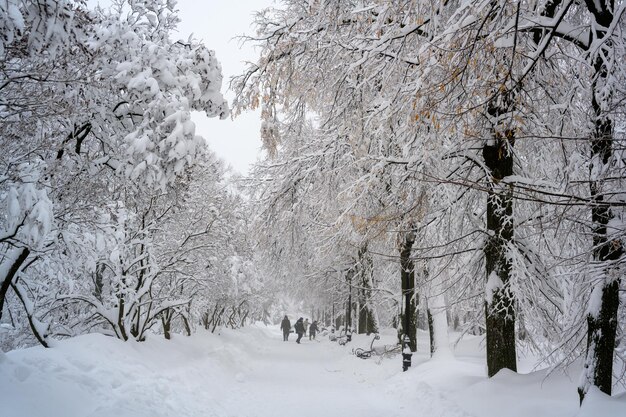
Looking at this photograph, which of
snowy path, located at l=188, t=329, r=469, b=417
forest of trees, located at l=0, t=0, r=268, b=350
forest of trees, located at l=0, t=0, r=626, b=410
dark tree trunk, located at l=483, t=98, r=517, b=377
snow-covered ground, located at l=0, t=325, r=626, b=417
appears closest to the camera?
forest of trees, located at l=0, t=0, r=626, b=410

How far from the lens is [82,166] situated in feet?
21.2

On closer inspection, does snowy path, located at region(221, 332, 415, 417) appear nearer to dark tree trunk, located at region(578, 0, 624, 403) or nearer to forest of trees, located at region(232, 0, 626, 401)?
forest of trees, located at region(232, 0, 626, 401)

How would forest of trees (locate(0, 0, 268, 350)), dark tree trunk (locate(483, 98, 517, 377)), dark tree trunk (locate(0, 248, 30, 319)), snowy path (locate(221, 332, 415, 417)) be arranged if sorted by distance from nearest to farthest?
forest of trees (locate(0, 0, 268, 350)), dark tree trunk (locate(0, 248, 30, 319)), dark tree trunk (locate(483, 98, 517, 377)), snowy path (locate(221, 332, 415, 417))

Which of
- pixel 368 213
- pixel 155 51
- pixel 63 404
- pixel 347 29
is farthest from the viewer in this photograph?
pixel 368 213

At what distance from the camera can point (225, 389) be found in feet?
33.0

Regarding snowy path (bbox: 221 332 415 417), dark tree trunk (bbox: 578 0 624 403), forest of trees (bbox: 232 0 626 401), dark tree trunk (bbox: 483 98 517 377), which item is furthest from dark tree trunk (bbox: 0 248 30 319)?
dark tree trunk (bbox: 578 0 624 403)

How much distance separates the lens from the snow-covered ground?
4.93m

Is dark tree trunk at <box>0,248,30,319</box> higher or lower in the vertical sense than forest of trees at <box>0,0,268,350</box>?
lower

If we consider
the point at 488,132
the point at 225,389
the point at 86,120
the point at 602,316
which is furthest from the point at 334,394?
the point at 86,120

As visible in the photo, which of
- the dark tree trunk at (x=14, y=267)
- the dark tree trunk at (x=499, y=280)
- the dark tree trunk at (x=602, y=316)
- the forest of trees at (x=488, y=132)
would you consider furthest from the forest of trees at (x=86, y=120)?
the dark tree trunk at (x=602, y=316)

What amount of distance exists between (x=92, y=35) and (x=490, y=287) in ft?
24.6

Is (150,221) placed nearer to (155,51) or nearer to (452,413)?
(155,51)

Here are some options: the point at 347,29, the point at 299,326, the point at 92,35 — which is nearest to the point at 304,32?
the point at 347,29

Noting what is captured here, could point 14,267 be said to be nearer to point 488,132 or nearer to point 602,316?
point 488,132
